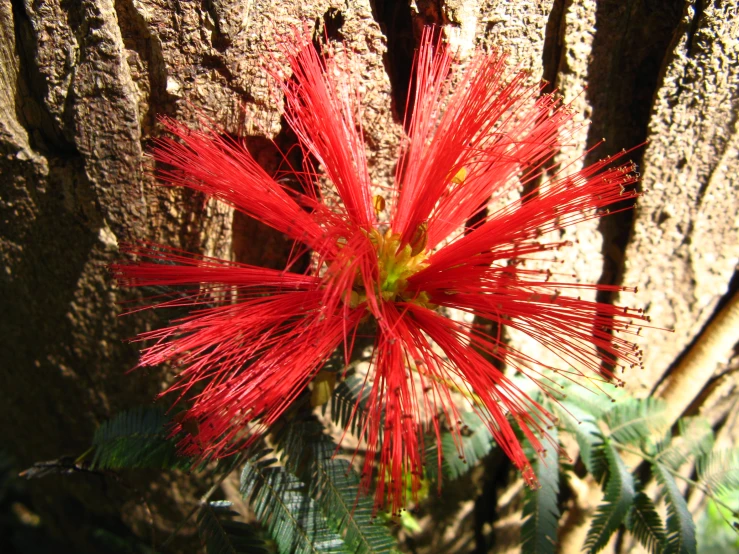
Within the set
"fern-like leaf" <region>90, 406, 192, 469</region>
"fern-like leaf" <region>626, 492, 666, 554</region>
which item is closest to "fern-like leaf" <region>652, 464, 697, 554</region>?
"fern-like leaf" <region>626, 492, 666, 554</region>

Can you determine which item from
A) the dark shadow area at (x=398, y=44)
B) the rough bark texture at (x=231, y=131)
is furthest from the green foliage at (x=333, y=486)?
the dark shadow area at (x=398, y=44)

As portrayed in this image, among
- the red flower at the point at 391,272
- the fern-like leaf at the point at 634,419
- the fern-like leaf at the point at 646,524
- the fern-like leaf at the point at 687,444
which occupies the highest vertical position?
the red flower at the point at 391,272

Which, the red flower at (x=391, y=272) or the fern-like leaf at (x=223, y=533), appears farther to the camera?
the fern-like leaf at (x=223, y=533)

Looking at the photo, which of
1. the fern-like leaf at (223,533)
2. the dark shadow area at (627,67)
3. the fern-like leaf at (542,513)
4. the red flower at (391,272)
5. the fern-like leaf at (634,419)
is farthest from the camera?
the fern-like leaf at (634,419)

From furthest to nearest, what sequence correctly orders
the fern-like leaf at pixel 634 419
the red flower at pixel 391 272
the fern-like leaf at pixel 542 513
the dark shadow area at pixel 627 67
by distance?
the fern-like leaf at pixel 634 419, the dark shadow area at pixel 627 67, the fern-like leaf at pixel 542 513, the red flower at pixel 391 272

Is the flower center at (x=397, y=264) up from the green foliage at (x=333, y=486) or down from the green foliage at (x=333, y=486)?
up

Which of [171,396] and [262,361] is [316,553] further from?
[171,396]

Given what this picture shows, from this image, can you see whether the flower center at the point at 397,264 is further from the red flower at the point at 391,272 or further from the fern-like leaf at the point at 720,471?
the fern-like leaf at the point at 720,471

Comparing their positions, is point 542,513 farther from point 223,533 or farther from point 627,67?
point 627,67
